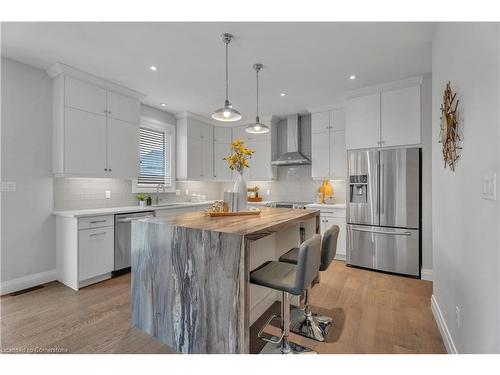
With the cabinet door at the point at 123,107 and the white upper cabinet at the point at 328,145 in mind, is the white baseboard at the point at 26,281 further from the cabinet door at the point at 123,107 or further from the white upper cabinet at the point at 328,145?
the white upper cabinet at the point at 328,145

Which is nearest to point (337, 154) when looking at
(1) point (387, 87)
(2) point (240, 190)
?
(1) point (387, 87)

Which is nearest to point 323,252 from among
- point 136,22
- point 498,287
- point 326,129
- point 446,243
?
point 446,243

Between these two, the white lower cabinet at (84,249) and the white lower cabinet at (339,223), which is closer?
the white lower cabinet at (84,249)

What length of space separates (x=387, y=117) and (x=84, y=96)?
13.4 ft

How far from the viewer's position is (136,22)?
86.1 inches

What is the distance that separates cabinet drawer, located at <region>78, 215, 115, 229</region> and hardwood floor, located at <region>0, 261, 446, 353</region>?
738mm

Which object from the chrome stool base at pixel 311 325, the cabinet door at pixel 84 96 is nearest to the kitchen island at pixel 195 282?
the chrome stool base at pixel 311 325

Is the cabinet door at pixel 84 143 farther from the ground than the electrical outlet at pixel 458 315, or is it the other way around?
the cabinet door at pixel 84 143

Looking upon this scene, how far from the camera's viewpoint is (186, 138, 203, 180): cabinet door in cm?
488

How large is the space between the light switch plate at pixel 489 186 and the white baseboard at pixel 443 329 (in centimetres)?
115

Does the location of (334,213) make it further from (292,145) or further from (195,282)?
(195,282)

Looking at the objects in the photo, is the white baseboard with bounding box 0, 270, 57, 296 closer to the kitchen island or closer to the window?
the window

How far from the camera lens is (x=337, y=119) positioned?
4348 millimetres

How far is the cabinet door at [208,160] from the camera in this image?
5258 millimetres
